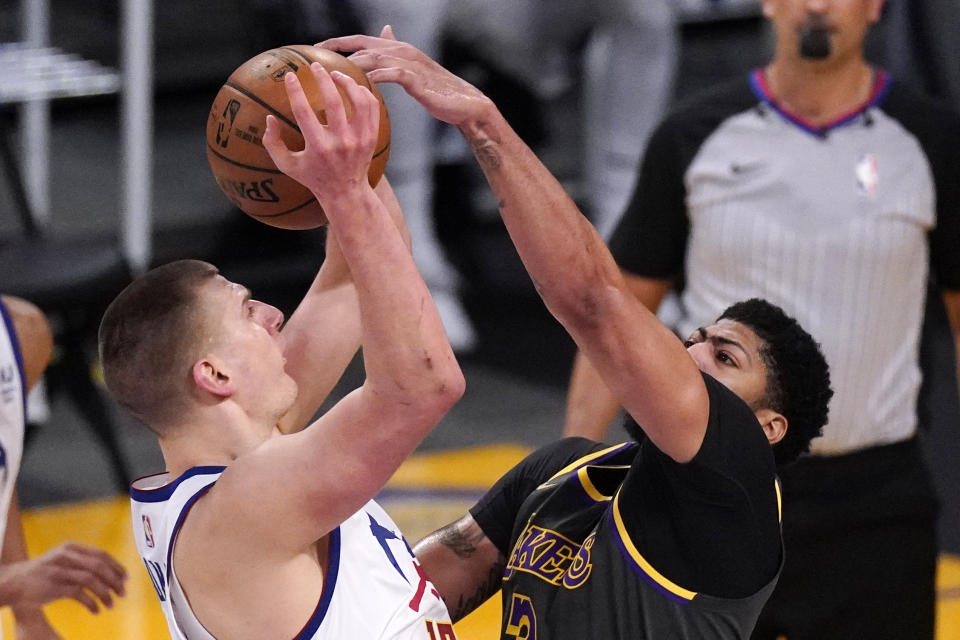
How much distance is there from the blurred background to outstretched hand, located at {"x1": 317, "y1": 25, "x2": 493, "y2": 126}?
2.24 meters

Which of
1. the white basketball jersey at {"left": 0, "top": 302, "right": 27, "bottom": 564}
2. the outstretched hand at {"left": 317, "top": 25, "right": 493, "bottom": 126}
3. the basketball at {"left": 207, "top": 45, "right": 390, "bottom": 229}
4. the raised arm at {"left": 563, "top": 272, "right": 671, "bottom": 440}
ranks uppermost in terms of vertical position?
the outstretched hand at {"left": 317, "top": 25, "right": 493, "bottom": 126}

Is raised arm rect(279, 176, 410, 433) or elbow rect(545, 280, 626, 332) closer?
elbow rect(545, 280, 626, 332)

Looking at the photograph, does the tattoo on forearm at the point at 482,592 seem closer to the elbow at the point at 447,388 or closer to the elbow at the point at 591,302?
the elbow at the point at 591,302

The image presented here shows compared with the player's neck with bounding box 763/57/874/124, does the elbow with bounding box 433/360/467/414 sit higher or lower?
higher

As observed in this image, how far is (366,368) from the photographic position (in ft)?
7.84

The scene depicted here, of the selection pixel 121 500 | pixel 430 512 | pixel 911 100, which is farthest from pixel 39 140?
pixel 911 100

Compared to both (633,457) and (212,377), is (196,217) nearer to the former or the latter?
(633,457)

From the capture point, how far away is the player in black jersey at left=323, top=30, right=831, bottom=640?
8.65 feet

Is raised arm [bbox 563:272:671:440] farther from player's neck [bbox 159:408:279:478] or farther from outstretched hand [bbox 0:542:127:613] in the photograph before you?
player's neck [bbox 159:408:279:478]

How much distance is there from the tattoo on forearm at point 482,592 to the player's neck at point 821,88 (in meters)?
1.74

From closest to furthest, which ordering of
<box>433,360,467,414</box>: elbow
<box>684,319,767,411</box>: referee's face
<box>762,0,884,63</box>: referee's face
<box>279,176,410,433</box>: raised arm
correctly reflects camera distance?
<box>433,360,467,414</box>: elbow, <box>684,319,767,411</box>: referee's face, <box>279,176,410,433</box>: raised arm, <box>762,0,884,63</box>: referee's face

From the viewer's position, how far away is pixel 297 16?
9.07 meters

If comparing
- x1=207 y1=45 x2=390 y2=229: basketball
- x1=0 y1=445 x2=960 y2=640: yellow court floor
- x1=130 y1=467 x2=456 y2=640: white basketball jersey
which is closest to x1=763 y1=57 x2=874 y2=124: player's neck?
x1=207 y1=45 x2=390 y2=229: basketball

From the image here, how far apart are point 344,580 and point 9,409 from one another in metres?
1.14
